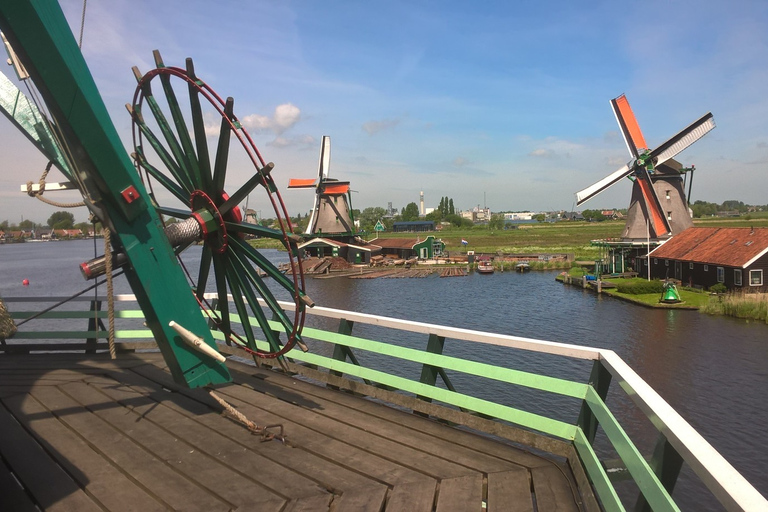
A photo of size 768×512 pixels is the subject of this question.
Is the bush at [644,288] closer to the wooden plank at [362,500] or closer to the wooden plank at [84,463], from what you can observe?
the wooden plank at [362,500]

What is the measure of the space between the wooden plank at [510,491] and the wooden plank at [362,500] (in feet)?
2.21

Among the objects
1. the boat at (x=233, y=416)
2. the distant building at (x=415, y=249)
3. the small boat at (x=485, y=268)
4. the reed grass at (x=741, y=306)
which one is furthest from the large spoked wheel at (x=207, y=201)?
the distant building at (x=415, y=249)

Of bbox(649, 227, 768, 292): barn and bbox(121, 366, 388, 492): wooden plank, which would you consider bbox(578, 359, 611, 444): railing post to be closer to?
bbox(121, 366, 388, 492): wooden plank

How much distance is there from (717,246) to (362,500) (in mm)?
36993

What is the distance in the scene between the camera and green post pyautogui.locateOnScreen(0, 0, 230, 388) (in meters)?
3.31

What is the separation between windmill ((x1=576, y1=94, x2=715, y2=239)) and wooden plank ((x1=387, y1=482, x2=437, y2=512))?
144ft

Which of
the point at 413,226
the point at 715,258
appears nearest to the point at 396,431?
the point at 715,258

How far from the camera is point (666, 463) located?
234cm

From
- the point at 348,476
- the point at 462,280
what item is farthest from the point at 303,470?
the point at 462,280

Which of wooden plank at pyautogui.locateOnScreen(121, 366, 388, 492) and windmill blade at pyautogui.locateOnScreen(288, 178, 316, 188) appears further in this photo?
windmill blade at pyautogui.locateOnScreen(288, 178, 316, 188)

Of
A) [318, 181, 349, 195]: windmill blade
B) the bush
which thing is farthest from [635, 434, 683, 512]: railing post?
[318, 181, 349, 195]: windmill blade

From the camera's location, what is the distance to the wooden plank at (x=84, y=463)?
11.0 feet

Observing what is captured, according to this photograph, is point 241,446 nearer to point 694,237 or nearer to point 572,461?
point 572,461

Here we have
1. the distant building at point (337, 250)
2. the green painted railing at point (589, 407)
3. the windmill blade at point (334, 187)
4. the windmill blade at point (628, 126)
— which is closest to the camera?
the green painted railing at point (589, 407)
